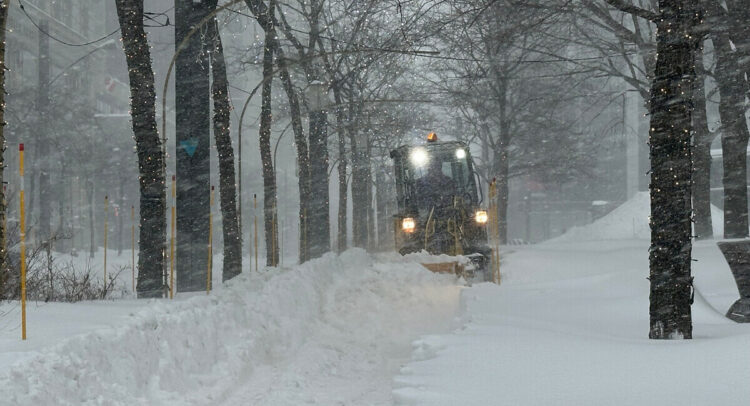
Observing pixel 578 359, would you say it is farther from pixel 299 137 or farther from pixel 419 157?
pixel 299 137

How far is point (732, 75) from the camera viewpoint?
1744 cm

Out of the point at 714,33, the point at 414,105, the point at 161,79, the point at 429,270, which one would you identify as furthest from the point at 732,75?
the point at 161,79

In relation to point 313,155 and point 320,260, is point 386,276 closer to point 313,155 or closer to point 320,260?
point 320,260

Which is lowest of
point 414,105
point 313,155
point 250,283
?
point 250,283

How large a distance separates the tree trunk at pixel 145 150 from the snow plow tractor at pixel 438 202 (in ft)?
20.3

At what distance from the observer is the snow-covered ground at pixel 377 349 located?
16.2 feet

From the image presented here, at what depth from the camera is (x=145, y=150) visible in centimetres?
1292

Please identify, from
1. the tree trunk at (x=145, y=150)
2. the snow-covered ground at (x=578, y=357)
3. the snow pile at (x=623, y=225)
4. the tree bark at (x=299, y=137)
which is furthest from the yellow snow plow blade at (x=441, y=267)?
the snow pile at (x=623, y=225)

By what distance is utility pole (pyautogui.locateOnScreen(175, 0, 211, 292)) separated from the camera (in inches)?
579

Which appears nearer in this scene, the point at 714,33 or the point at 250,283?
the point at 250,283

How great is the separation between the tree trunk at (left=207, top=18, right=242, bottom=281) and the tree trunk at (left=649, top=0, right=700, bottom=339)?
10.3 metres

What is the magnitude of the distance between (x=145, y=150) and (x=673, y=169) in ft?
29.4

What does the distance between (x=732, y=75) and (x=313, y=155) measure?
1300cm

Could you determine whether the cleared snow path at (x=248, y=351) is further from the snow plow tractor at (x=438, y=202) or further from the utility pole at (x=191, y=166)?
the snow plow tractor at (x=438, y=202)
